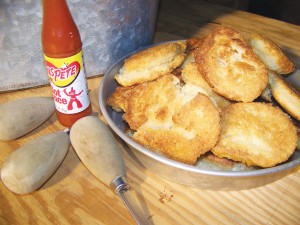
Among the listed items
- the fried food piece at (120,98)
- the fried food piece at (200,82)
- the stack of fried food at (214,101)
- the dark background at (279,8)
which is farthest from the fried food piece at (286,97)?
the dark background at (279,8)

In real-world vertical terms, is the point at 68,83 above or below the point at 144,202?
above

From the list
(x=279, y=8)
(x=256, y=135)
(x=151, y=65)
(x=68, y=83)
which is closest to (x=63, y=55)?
(x=68, y=83)

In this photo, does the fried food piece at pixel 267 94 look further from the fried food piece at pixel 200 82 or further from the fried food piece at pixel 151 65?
the fried food piece at pixel 151 65

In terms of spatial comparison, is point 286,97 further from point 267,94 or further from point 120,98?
point 120,98

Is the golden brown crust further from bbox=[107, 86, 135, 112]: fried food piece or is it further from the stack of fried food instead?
bbox=[107, 86, 135, 112]: fried food piece

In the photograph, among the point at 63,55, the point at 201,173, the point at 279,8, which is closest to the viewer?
the point at 201,173

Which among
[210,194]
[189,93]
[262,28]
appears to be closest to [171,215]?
[210,194]

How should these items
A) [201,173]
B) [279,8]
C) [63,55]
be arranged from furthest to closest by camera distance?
[279,8] → [63,55] → [201,173]
